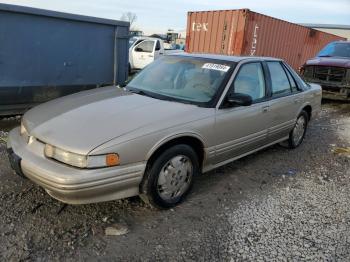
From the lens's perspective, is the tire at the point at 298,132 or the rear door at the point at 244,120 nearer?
the rear door at the point at 244,120

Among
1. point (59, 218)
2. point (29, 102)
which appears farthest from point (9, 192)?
point (29, 102)

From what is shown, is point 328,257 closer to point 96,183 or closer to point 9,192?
point 96,183

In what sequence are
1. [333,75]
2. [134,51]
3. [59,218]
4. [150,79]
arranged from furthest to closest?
[134,51]
[333,75]
[150,79]
[59,218]

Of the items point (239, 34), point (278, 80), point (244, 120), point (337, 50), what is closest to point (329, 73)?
point (337, 50)

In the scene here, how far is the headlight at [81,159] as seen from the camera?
9.85 ft

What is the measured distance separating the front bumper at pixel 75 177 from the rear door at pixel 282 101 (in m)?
2.43

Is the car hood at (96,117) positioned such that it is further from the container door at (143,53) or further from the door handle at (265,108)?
the container door at (143,53)

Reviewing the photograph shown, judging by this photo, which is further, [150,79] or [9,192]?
[150,79]

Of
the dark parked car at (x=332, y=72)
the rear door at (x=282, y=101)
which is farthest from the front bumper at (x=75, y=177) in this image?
the dark parked car at (x=332, y=72)

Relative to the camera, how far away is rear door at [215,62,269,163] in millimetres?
4121

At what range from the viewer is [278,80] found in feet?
17.4

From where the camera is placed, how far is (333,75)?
10570 mm

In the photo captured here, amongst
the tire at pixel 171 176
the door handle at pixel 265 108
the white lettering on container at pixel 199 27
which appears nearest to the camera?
the tire at pixel 171 176

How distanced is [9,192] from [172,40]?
3244 centimetres
